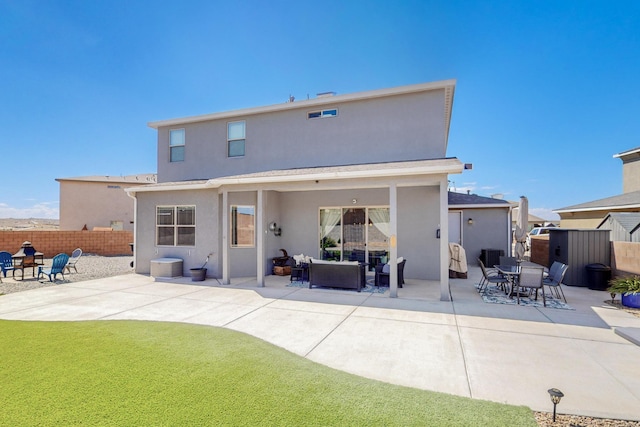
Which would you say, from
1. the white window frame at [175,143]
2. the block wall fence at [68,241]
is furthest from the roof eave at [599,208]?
the block wall fence at [68,241]

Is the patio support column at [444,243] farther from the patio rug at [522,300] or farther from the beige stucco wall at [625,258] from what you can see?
the beige stucco wall at [625,258]

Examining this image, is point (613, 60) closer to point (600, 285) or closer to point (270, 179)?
point (600, 285)

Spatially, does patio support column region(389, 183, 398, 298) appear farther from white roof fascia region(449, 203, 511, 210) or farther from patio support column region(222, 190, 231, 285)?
white roof fascia region(449, 203, 511, 210)

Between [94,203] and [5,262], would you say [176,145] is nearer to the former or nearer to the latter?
[5,262]

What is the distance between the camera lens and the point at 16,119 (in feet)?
65.4

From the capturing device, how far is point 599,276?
30.3 ft

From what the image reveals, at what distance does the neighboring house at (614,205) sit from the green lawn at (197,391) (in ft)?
58.1

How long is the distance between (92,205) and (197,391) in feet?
98.9

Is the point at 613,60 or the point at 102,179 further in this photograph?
the point at 102,179

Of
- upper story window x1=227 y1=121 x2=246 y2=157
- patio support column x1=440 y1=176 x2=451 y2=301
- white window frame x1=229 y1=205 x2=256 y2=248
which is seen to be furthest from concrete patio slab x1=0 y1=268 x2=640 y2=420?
upper story window x1=227 y1=121 x2=246 y2=157

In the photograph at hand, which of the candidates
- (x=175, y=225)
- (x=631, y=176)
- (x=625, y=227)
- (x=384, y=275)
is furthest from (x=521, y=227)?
(x=631, y=176)

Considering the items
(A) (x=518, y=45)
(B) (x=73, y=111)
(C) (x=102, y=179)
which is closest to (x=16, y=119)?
(B) (x=73, y=111)

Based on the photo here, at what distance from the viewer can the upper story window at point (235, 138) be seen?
12750 mm

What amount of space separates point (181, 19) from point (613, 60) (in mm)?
18745
